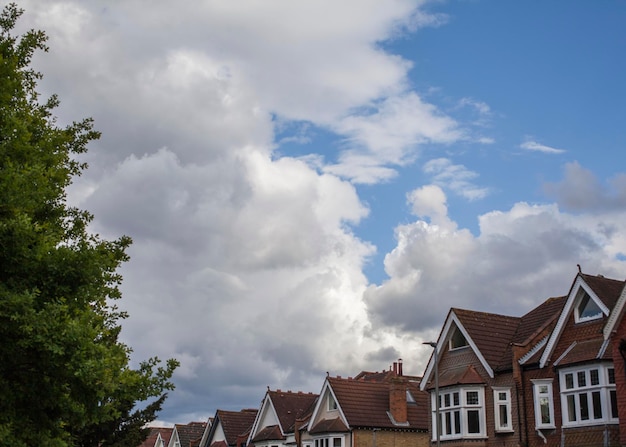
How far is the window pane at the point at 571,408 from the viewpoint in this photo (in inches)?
1310

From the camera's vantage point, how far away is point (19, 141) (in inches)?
657

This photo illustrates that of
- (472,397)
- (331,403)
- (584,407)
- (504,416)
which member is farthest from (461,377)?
(331,403)

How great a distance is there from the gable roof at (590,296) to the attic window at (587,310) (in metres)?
0.24

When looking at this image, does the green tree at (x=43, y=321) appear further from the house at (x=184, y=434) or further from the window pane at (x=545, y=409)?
the house at (x=184, y=434)

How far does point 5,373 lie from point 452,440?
2793 centimetres

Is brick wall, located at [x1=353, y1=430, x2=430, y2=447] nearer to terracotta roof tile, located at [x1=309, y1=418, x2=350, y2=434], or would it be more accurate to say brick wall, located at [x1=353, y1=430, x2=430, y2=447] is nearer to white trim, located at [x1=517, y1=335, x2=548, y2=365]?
terracotta roof tile, located at [x1=309, y1=418, x2=350, y2=434]

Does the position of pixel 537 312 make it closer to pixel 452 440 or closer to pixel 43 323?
pixel 452 440

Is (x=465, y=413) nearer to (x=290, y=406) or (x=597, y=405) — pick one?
(x=597, y=405)

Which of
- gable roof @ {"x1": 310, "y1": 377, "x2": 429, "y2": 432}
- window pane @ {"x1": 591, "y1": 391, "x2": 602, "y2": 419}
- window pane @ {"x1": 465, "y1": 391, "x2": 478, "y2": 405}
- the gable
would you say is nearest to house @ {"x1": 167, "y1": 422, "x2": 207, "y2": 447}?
gable roof @ {"x1": 310, "y1": 377, "x2": 429, "y2": 432}

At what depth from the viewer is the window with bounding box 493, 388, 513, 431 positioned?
121 ft

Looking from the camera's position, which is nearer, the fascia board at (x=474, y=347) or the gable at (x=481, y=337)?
the fascia board at (x=474, y=347)

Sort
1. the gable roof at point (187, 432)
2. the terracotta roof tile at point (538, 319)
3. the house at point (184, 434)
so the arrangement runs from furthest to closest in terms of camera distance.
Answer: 1. the house at point (184, 434)
2. the gable roof at point (187, 432)
3. the terracotta roof tile at point (538, 319)

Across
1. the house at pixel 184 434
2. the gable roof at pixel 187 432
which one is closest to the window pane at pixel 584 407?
the gable roof at pixel 187 432

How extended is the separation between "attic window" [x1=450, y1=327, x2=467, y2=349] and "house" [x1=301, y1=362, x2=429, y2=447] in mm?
10307
